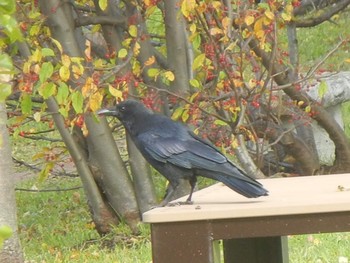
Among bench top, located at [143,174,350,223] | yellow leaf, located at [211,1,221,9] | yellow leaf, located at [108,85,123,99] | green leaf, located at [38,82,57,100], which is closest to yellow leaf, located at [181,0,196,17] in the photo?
yellow leaf, located at [211,1,221,9]

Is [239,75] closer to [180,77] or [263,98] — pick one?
[180,77]

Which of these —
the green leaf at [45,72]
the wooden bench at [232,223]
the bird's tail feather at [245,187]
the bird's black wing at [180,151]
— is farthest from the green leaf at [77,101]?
the wooden bench at [232,223]

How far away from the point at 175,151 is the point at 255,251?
0.93 metres

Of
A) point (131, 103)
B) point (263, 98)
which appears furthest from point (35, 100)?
point (131, 103)

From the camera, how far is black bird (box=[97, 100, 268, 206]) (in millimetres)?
3728

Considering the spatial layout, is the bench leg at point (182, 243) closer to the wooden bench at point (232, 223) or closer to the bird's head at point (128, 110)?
the wooden bench at point (232, 223)

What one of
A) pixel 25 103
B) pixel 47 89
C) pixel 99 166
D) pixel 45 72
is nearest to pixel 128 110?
pixel 45 72

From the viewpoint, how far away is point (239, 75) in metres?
6.74

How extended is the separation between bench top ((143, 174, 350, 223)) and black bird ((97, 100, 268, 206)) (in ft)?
0.31

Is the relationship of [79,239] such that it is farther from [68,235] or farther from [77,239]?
[68,235]

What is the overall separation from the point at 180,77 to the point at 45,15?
112 centimetres

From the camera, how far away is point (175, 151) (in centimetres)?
405

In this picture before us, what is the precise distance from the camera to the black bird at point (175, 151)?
373 cm

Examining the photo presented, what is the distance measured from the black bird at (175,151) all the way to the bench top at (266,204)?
0.09 metres
